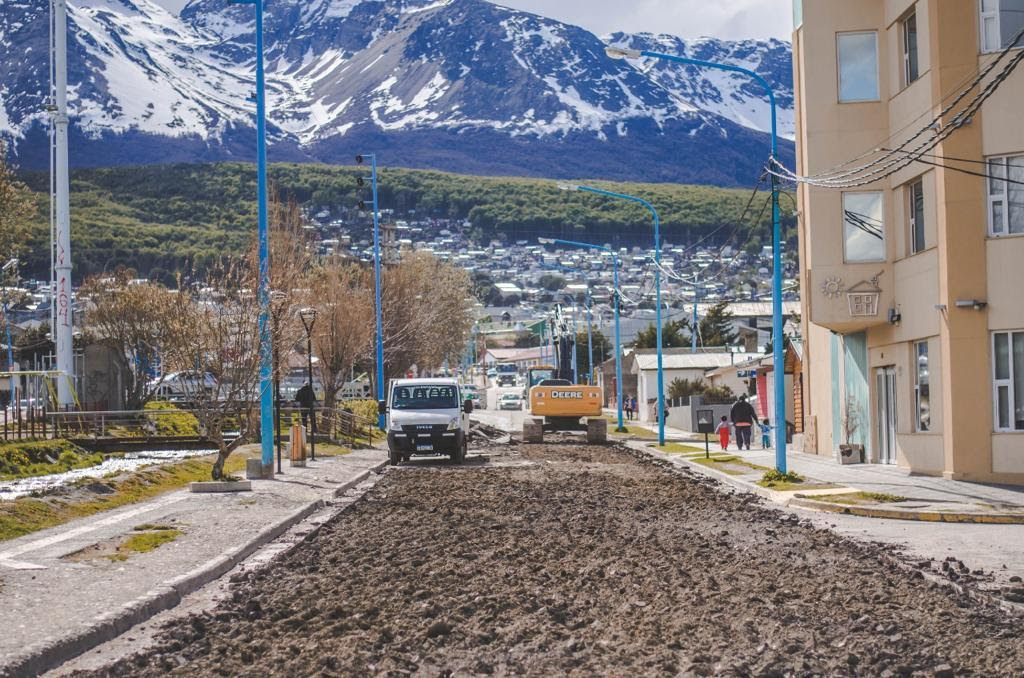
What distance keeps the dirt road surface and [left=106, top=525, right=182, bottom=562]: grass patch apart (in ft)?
5.17

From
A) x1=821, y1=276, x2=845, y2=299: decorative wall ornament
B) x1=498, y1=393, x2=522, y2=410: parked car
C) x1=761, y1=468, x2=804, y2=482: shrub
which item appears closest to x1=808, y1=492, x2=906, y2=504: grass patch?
x1=761, y1=468, x2=804, y2=482: shrub

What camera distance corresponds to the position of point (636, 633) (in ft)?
31.4

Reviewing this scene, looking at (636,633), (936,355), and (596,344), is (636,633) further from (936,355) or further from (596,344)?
(596,344)

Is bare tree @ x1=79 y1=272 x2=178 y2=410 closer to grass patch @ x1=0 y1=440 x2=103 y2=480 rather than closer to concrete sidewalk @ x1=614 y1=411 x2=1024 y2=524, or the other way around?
grass patch @ x1=0 y1=440 x2=103 y2=480

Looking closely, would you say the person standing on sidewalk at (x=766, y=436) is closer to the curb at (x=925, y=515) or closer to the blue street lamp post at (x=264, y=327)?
the blue street lamp post at (x=264, y=327)

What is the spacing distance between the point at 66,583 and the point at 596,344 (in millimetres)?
119444

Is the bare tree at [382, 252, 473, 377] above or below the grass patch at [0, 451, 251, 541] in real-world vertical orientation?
above

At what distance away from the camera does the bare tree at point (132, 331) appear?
5172 centimetres

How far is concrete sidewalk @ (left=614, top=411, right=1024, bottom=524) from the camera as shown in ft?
62.7

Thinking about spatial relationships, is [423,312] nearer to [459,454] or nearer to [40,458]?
[459,454]

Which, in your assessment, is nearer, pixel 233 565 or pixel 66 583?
pixel 66 583

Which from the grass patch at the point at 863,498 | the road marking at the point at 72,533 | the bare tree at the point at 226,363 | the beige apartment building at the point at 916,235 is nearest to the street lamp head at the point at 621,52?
the beige apartment building at the point at 916,235

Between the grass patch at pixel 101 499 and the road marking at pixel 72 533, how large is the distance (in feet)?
1.52

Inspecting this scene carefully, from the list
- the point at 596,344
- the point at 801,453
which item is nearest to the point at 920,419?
the point at 801,453
